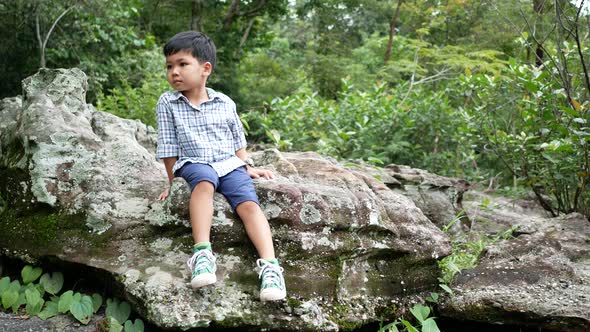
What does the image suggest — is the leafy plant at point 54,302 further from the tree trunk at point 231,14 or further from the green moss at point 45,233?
the tree trunk at point 231,14

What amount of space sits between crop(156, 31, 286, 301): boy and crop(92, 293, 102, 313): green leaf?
569 millimetres

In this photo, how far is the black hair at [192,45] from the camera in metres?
2.75

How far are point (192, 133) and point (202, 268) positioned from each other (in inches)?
33.0

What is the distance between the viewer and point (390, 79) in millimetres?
12344

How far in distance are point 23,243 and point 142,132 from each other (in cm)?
187

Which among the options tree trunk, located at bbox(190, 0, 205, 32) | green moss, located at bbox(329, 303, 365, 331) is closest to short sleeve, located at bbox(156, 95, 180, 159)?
green moss, located at bbox(329, 303, 365, 331)

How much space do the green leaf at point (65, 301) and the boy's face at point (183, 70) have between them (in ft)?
3.96

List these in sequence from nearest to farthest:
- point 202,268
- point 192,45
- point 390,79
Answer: point 202,268, point 192,45, point 390,79

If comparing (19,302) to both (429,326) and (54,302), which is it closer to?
(54,302)

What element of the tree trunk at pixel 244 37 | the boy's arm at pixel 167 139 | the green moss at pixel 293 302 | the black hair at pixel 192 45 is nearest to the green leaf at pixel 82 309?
the boy's arm at pixel 167 139

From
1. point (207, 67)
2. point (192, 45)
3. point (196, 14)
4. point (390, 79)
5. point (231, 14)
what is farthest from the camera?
point (231, 14)

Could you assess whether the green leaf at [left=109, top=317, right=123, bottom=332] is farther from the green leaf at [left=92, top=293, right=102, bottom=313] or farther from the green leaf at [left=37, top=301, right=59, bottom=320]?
the green leaf at [left=37, top=301, right=59, bottom=320]

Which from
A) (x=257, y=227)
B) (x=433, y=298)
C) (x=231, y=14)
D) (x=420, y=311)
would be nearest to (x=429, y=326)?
(x=420, y=311)

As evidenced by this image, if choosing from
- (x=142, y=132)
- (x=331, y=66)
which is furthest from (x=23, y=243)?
(x=331, y=66)
